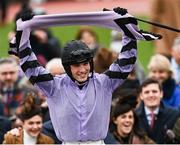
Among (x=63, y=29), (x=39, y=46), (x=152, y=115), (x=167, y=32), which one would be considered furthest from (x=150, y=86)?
(x=63, y=29)

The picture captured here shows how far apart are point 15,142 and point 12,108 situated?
2.59m

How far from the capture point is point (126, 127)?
30.4 feet

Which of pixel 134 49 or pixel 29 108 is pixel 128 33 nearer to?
pixel 134 49

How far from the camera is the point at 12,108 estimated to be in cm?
1089

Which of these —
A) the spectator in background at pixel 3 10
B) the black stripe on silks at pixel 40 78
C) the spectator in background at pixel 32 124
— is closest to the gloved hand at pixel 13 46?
the black stripe on silks at pixel 40 78

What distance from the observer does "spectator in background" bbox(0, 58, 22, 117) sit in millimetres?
10805

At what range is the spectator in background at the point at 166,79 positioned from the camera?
1063 centimetres

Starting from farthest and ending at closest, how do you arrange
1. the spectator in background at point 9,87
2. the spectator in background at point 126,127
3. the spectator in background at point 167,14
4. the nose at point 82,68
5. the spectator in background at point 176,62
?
the spectator in background at point 167,14 → the spectator in background at point 176,62 → the spectator in background at point 9,87 → the spectator in background at point 126,127 → the nose at point 82,68

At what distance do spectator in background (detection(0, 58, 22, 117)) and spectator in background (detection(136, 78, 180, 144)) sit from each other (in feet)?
5.74

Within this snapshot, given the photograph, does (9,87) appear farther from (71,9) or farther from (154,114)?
(71,9)

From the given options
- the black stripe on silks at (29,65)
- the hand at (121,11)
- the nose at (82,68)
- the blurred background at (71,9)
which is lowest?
the blurred background at (71,9)

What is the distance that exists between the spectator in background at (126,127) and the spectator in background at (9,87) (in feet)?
6.00

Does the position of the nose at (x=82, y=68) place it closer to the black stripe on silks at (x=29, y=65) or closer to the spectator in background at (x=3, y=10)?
the black stripe on silks at (x=29, y=65)

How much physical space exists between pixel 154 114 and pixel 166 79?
0.99 m
